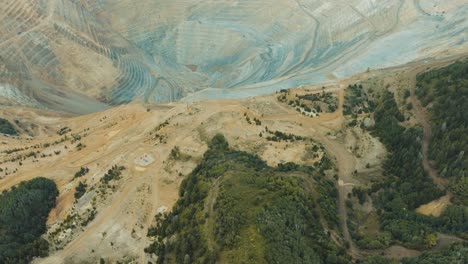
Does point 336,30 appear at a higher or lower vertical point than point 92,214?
higher

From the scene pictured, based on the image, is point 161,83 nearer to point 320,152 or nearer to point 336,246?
point 320,152

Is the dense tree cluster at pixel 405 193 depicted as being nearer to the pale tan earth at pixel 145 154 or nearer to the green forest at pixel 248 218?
the pale tan earth at pixel 145 154

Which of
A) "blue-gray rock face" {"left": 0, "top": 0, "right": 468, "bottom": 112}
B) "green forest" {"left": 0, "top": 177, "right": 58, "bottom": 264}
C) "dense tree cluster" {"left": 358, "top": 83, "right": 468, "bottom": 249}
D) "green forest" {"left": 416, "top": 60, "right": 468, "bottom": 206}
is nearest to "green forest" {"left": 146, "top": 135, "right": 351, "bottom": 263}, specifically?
"dense tree cluster" {"left": 358, "top": 83, "right": 468, "bottom": 249}

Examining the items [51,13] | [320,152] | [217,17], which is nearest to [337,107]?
[320,152]

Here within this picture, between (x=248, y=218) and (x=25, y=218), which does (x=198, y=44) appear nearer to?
(x=25, y=218)

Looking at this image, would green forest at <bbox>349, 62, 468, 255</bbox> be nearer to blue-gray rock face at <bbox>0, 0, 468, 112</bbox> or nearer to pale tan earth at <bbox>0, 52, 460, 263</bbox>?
pale tan earth at <bbox>0, 52, 460, 263</bbox>

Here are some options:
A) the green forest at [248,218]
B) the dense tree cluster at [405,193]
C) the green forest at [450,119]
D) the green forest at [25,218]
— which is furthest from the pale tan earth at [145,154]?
the green forest at [450,119]
